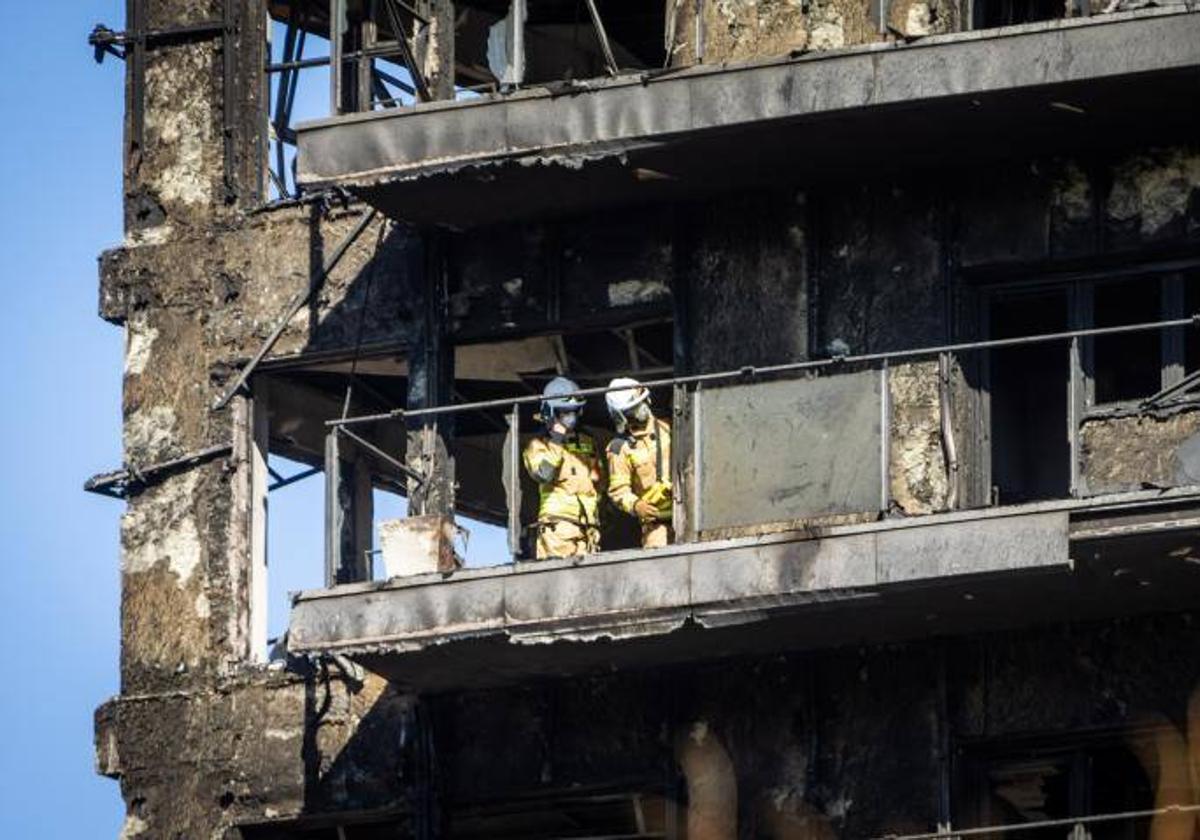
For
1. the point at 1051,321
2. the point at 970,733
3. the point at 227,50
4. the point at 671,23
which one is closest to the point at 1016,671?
the point at 970,733

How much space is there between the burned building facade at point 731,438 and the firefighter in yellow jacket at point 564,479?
522mm

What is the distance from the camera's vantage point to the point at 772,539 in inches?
1145

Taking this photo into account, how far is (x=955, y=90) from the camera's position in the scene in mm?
29484

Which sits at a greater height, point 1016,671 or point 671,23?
point 671,23

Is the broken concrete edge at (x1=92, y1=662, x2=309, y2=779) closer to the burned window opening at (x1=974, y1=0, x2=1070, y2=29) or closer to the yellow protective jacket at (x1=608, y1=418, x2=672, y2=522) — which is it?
the yellow protective jacket at (x1=608, y1=418, x2=672, y2=522)

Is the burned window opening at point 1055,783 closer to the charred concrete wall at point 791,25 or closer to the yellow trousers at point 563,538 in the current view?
the yellow trousers at point 563,538

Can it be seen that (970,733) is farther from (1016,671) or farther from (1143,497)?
(1143,497)

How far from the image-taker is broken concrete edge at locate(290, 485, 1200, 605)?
28109 mm

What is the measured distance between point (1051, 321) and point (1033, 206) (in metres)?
0.73

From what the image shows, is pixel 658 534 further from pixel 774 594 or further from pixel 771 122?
pixel 771 122

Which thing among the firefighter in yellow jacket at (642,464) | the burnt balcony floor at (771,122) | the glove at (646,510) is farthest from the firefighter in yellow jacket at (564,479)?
the burnt balcony floor at (771,122)

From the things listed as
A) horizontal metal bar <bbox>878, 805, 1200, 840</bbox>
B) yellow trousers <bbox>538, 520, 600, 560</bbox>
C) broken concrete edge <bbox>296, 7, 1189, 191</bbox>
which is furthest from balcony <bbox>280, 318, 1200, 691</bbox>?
broken concrete edge <bbox>296, 7, 1189, 191</bbox>

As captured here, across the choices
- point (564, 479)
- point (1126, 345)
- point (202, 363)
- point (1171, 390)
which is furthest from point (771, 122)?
point (202, 363)

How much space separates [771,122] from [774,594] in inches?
118
